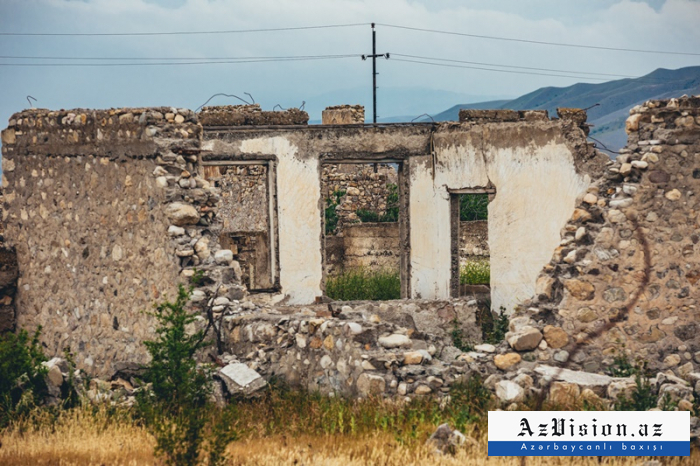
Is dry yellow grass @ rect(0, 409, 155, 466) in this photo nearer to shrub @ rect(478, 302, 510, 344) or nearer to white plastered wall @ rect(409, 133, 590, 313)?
shrub @ rect(478, 302, 510, 344)

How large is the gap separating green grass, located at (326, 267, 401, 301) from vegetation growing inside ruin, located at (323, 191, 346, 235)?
4.95 metres

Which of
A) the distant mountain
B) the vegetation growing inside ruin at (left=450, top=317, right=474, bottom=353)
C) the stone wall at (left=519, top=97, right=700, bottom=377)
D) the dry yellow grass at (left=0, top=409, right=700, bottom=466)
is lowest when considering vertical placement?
the vegetation growing inside ruin at (left=450, top=317, right=474, bottom=353)

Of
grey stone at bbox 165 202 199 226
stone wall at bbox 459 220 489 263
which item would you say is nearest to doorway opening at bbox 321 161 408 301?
stone wall at bbox 459 220 489 263

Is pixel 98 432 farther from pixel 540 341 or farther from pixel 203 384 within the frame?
pixel 540 341

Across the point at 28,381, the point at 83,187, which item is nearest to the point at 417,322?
the point at 83,187

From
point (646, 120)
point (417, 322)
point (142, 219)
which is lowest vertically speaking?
point (417, 322)

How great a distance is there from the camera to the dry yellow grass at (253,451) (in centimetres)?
679

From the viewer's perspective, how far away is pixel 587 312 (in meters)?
8.64

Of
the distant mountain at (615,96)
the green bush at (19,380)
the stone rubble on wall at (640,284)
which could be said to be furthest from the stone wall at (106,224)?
the distant mountain at (615,96)

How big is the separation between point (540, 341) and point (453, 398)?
104 cm

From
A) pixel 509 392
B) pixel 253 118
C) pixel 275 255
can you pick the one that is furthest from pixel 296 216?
pixel 509 392

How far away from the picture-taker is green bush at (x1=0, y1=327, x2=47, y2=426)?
26.7 ft

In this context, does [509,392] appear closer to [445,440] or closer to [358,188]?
[445,440]

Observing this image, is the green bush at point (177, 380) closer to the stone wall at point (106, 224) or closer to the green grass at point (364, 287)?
the stone wall at point (106, 224)
